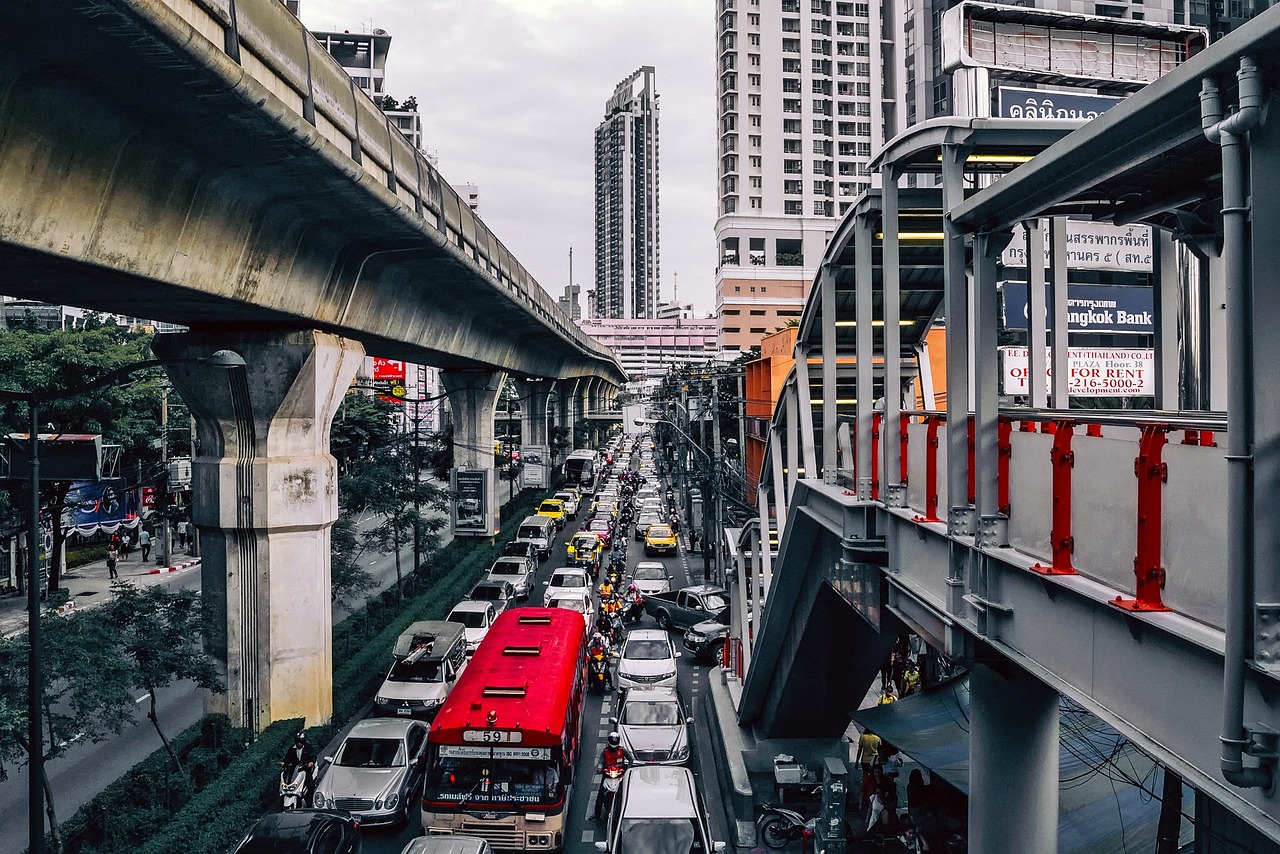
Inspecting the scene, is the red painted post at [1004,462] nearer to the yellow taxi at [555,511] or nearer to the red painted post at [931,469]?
the red painted post at [931,469]

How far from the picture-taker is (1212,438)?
4.47m

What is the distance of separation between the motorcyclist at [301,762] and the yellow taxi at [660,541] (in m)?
27.8

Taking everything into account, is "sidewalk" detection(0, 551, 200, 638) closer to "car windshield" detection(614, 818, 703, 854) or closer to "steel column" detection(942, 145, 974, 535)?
"car windshield" detection(614, 818, 703, 854)

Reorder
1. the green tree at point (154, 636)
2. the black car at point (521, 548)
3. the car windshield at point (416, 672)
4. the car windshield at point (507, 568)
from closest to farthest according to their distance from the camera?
the green tree at point (154, 636) → the car windshield at point (416, 672) → the car windshield at point (507, 568) → the black car at point (521, 548)

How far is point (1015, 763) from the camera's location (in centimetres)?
699

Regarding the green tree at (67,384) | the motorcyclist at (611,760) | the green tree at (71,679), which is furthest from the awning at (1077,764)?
the green tree at (67,384)

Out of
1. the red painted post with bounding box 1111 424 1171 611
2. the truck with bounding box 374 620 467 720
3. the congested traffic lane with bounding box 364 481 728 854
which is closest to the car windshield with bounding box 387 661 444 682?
the truck with bounding box 374 620 467 720

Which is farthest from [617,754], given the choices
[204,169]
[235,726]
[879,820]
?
[204,169]

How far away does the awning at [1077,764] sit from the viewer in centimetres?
1102

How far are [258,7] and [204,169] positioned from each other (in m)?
2.06

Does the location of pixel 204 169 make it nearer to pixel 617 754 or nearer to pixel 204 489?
pixel 204 489

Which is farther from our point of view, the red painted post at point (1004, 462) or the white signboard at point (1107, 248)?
the white signboard at point (1107, 248)

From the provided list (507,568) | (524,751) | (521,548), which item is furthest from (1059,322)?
(521,548)

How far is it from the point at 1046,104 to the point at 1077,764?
858cm
